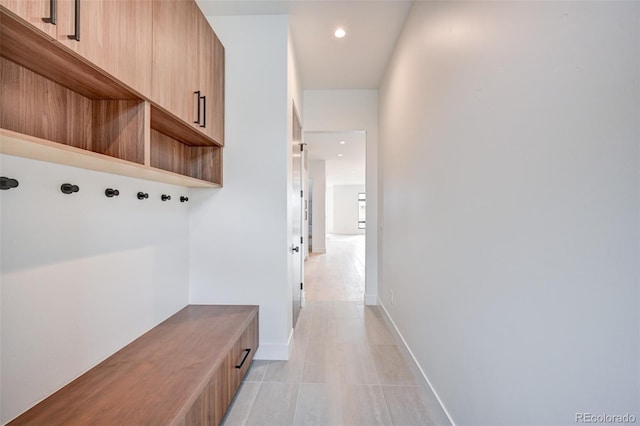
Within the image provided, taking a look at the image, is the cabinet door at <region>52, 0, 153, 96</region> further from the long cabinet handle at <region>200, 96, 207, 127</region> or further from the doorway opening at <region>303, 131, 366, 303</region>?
the doorway opening at <region>303, 131, 366, 303</region>

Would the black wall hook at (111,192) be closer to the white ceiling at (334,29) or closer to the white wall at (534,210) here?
the white ceiling at (334,29)

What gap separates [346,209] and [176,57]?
43.6 feet

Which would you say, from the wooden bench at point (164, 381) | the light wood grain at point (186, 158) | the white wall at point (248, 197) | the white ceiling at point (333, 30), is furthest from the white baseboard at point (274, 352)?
the white ceiling at point (333, 30)

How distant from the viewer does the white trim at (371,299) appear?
3740 millimetres

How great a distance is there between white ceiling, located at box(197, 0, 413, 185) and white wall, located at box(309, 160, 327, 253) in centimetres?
471

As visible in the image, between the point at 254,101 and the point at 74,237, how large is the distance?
5.18ft

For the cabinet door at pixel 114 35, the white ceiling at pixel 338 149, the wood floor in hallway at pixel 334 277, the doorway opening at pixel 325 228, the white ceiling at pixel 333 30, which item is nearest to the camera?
the cabinet door at pixel 114 35

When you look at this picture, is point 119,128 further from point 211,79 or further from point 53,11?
point 211,79

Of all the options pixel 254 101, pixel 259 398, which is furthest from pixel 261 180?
pixel 259 398

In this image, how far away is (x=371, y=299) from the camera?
376 cm

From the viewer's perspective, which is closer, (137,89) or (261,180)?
(137,89)

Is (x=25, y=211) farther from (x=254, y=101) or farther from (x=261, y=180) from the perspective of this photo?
(x=254, y=101)

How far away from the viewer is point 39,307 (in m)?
1.12

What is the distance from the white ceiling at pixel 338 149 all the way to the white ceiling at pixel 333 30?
2.78 ft
